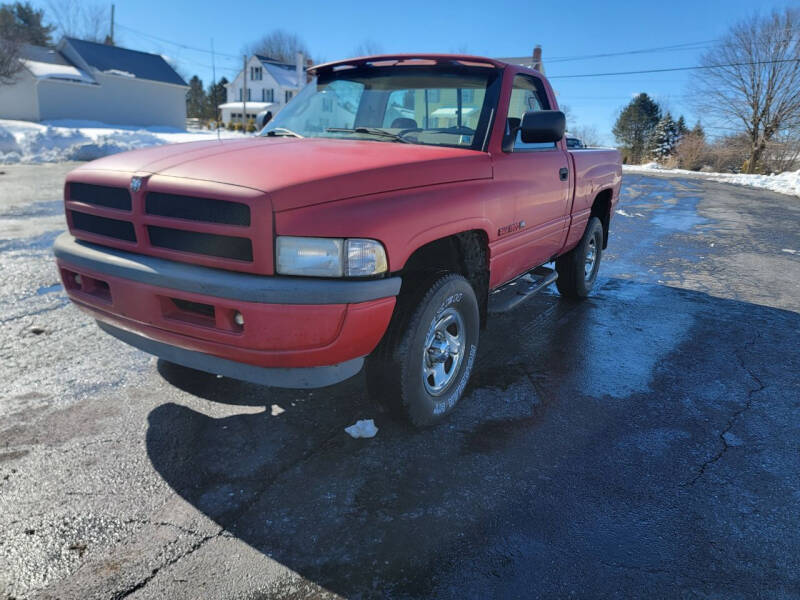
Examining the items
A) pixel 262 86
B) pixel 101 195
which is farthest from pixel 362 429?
pixel 262 86

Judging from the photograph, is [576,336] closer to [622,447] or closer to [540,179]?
[540,179]

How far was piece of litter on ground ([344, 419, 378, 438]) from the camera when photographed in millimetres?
3057

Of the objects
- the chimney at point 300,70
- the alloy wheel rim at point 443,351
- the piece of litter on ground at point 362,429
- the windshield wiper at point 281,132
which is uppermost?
the chimney at point 300,70

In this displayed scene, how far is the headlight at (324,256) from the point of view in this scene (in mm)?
2289

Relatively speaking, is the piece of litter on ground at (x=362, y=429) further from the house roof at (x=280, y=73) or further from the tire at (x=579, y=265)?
the house roof at (x=280, y=73)

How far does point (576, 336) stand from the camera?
4750 mm

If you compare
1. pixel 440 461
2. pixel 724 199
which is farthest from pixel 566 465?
pixel 724 199

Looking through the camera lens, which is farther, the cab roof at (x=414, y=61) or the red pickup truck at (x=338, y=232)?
the cab roof at (x=414, y=61)

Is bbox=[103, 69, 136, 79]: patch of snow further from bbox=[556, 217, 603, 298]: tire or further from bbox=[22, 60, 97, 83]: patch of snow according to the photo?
bbox=[556, 217, 603, 298]: tire

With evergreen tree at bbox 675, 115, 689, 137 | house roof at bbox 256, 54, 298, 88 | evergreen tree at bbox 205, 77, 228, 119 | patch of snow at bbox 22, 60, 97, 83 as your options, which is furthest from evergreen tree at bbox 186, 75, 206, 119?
evergreen tree at bbox 675, 115, 689, 137

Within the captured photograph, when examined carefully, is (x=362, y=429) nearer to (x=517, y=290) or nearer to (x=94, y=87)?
(x=517, y=290)

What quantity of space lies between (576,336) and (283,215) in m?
3.26

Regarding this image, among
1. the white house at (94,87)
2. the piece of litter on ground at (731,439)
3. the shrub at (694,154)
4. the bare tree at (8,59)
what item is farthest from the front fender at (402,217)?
the shrub at (694,154)

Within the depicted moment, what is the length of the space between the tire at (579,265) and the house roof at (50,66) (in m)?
34.3
